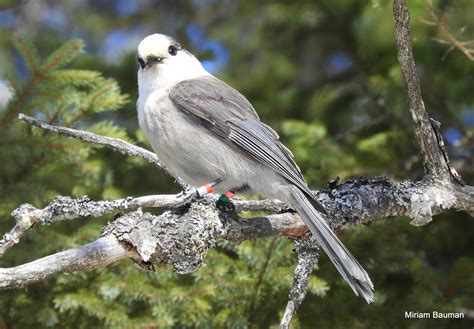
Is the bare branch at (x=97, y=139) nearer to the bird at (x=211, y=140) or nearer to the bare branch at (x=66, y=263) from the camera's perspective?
the bird at (x=211, y=140)

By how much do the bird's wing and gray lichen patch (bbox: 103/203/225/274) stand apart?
1.76 feet

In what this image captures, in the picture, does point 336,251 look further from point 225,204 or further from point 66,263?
point 66,263

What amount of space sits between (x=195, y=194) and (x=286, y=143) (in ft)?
5.99

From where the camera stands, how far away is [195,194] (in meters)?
3.19

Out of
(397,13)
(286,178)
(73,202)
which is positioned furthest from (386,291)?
(73,202)

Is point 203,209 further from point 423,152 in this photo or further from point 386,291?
point 386,291

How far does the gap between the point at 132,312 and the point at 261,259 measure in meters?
0.78

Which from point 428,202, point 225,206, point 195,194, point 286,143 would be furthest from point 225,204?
point 286,143

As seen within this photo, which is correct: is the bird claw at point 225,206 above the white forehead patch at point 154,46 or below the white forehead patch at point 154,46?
below

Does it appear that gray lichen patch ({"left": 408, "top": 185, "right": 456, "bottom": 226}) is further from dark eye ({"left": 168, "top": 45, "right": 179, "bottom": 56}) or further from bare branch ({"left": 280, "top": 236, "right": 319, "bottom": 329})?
dark eye ({"left": 168, "top": 45, "right": 179, "bottom": 56})

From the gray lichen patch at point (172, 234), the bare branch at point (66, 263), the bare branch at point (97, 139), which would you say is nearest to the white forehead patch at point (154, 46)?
the bare branch at point (97, 139)

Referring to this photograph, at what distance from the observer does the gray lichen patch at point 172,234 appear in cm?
262

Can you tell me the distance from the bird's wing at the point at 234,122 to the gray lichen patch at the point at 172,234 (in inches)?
21.1

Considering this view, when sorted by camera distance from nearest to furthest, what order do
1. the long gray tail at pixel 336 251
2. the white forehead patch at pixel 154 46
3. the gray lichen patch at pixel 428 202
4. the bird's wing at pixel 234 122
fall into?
the long gray tail at pixel 336 251 < the gray lichen patch at pixel 428 202 < the bird's wing at pixel 234 122 < the white forehead patch at pixel 154 46
